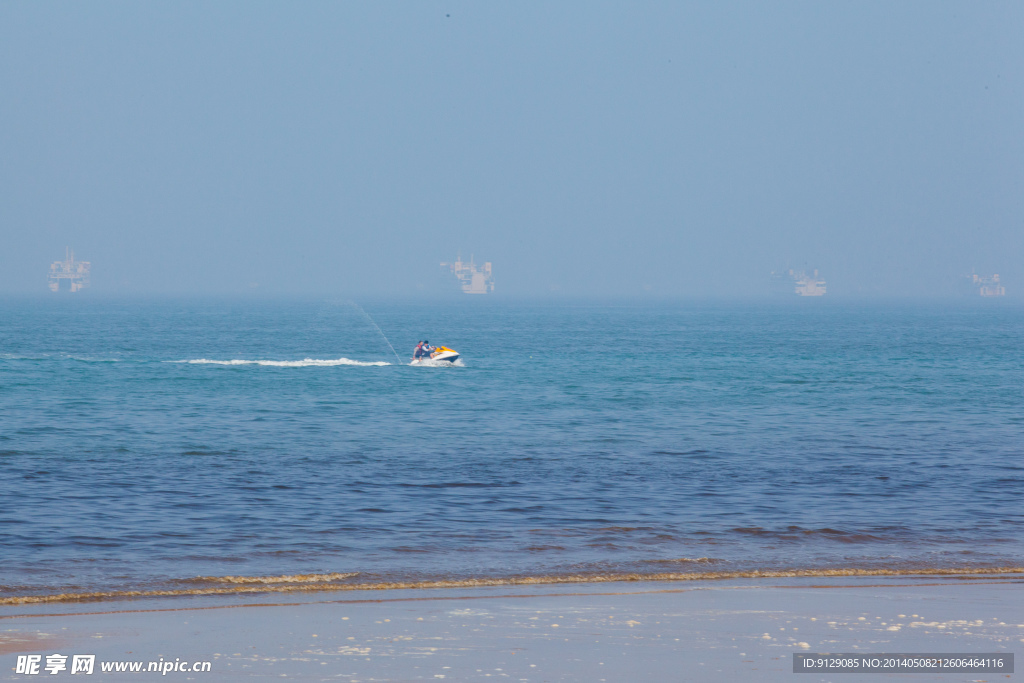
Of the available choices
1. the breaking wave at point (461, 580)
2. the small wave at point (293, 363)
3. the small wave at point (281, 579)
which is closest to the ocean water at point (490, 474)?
the small wave at point (281, 579)

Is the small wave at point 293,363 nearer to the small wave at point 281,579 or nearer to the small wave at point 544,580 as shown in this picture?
the small wave at point 281,579

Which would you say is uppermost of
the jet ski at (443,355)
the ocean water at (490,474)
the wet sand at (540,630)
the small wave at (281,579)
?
the jet ski at (443,355)

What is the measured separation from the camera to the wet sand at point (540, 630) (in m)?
10.3

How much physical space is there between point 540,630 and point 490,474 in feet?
46.4

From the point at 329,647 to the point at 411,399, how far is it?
3874cm

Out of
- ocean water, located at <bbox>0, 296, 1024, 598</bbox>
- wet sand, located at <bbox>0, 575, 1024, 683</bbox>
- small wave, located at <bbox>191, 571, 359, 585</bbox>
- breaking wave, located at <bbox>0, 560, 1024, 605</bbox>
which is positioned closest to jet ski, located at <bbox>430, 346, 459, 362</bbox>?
ocean water, located at <bbox>0, 296, 1024, 598</bbox>

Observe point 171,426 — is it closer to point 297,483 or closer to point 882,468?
point 297,483

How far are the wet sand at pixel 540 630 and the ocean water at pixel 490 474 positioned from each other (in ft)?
4.81

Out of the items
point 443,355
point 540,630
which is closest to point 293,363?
point 443,355

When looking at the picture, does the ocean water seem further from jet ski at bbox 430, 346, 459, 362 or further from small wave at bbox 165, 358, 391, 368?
small wave at bbox 165, 358, 391, 368

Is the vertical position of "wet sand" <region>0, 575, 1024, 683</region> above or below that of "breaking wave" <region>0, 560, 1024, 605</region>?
above

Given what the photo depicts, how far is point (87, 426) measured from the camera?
36.5 m

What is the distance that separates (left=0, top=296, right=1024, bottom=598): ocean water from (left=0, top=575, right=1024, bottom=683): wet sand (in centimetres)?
147

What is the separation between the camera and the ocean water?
16.7 meters
